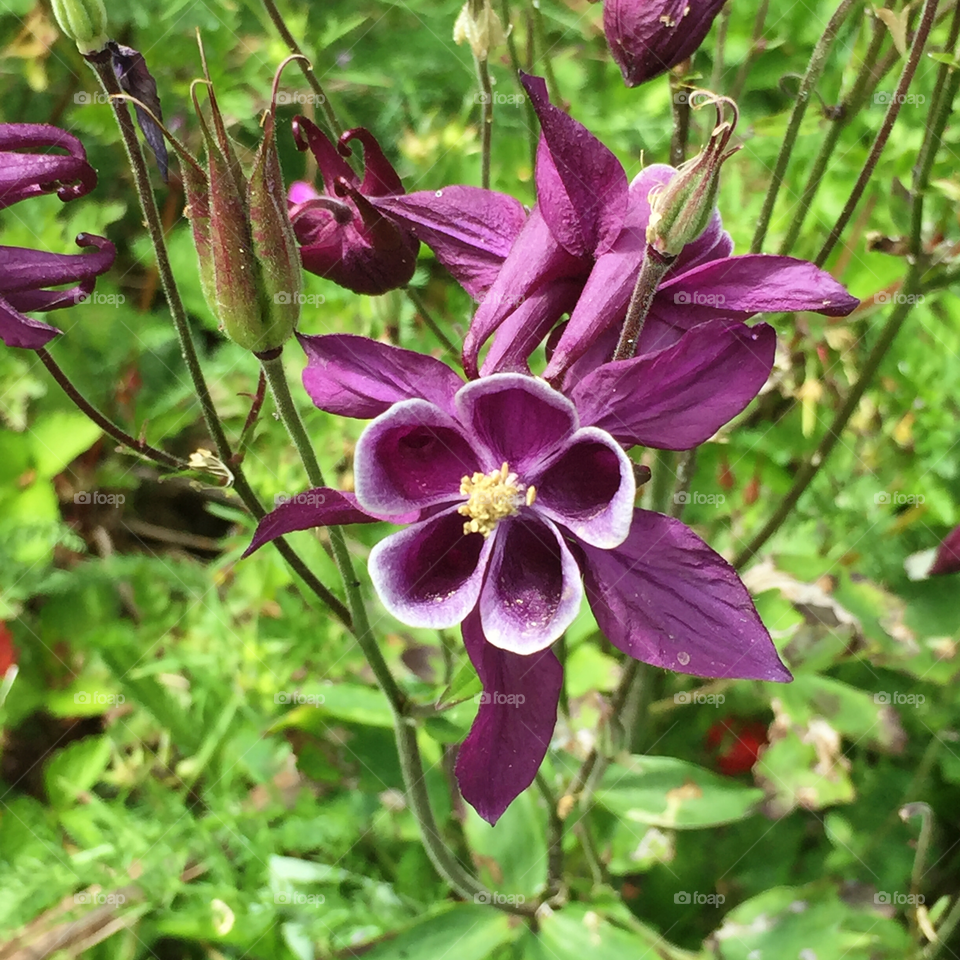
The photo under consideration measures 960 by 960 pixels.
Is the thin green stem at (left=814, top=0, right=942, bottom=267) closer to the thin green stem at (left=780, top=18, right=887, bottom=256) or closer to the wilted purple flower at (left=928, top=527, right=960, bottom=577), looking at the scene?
the thin green stem at (left=780, top=18, right=887, bottom=256)

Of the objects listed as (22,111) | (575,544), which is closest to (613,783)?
(575,544)

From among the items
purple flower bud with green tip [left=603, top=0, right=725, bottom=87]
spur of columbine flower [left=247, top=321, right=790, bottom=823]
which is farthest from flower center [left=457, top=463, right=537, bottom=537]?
purple flower bud with green tip [left=603, top=0, right=725, bottom=87]

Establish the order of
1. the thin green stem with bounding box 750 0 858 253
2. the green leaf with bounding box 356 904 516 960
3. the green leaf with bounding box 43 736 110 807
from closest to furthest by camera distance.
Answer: the thin green stem with bounding box 750 0 858 253 < the green leaf with bounding box 356 904 516 960 < the green leaf with bounding box 43 736 110 807

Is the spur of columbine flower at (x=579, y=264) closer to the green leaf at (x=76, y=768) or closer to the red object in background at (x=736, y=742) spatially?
the red object in background at (x=736, y=742)

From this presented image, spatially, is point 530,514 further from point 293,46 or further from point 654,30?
point 293,46

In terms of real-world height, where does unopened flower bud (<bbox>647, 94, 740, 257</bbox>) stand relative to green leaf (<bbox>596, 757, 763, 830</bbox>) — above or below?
above

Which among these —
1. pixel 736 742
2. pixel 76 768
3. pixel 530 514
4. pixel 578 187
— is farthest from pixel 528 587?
pixel 76 768
